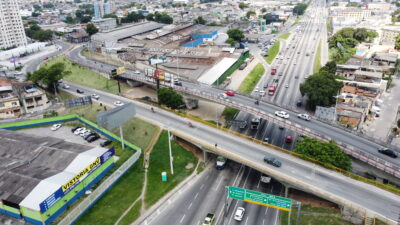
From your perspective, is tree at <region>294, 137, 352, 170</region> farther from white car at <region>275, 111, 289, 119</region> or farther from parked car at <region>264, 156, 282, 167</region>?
white car at <region>275, 111, 289, 119</region>

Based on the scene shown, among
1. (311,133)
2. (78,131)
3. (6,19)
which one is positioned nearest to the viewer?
(311,133)

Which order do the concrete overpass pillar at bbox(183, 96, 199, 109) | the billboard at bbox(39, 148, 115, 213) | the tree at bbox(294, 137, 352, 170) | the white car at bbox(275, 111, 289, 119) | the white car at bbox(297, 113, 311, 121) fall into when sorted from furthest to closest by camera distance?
the concrete overpass pillar at bbox(183, 96, 199, 109)
the white car at bbox(275, 111, 289, 119)
the white car at bbox(297, 113, 311, 121)
the tree at bbox(294, 137, 352, 170)
the billboard at bbox(39, 148, 115, 213)

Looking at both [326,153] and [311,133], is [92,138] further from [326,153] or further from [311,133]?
[326,153]

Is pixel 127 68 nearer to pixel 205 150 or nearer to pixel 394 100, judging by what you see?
pixel 205 150

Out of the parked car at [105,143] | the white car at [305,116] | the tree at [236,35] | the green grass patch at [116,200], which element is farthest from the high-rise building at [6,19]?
the white car at [305,116]

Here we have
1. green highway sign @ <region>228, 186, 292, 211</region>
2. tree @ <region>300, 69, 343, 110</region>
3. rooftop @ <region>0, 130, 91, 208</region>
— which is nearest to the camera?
green highway sign @ <region>228, 186, 292, 211</region>

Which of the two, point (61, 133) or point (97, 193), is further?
point (61, 133)

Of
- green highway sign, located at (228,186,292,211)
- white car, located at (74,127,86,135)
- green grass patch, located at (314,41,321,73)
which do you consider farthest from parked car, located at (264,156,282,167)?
green grass patch, located at (314,41,321,73)

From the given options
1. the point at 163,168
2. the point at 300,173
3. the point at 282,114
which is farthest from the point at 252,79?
the point at 300,173
